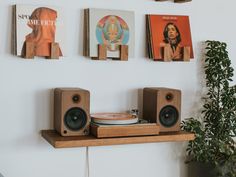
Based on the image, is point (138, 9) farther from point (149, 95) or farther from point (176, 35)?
point (149, 95)

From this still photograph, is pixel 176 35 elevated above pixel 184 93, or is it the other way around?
pixel 176 35

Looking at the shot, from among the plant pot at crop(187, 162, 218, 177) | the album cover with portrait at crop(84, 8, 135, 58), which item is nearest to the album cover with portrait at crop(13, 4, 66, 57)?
the album cover with portrait at crop(84, 8, 135, 58)

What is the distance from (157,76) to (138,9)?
0.38 m

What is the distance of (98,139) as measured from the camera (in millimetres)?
1978

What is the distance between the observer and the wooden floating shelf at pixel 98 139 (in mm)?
1922

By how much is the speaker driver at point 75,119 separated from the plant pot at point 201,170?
2.49 ft

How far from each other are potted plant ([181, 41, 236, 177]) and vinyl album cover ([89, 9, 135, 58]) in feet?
1.55

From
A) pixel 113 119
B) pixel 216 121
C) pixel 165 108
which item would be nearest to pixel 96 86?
pixel 113 119

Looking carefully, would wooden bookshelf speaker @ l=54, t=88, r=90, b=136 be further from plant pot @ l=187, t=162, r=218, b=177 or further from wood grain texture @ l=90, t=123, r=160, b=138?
plant pot @ l=187, t=162, r=218, b=177

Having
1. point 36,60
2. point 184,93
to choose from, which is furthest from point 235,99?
point 36,60

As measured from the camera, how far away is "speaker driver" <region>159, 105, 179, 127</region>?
2.19 metres

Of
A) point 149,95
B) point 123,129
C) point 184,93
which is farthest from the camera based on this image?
point 184,93

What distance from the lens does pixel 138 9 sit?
2309 mm

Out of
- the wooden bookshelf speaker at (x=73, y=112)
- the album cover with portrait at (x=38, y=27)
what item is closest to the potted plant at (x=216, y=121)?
the wooden bookshelf speaker at (x=73, y=112)
